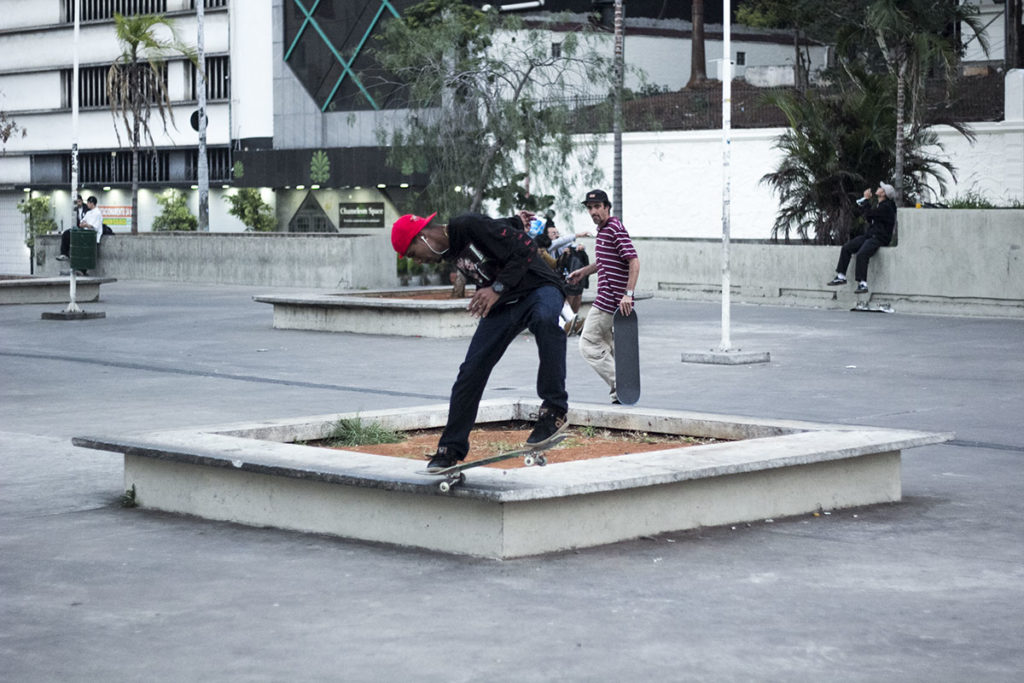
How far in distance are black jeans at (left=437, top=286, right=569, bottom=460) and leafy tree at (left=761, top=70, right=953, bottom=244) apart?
20.0 metres

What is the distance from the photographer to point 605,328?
12.6 meters

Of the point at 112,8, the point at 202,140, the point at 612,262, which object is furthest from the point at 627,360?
the point at 112,8

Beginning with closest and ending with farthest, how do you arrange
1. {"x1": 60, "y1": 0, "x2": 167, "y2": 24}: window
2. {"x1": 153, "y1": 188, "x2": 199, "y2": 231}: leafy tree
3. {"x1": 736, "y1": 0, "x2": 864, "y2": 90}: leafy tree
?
{"x1": 736, "y1": 0, "x2": 864, "y2": 90}: leafy tree < {"x1": 153, "y1": 188, "x2": 199, "y2": 231}: leafy tree < {"x1": 60, "y1": 0, "x2": 167, "y2": 24}: window

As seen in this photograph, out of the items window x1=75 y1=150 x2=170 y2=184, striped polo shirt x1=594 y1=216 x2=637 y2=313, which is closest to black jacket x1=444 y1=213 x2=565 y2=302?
striped polo shirt x1=594 y1=216 x2=637 y2=313

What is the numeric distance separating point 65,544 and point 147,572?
834 millimetres

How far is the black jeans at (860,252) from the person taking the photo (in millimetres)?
23906

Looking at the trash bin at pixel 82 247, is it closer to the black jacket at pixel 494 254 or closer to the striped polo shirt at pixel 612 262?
the striped polo shirt at pixel 612 262

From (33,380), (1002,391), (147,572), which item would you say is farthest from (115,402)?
(1002,391)

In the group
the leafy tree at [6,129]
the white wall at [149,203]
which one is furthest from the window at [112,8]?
the white wall at [149,203]

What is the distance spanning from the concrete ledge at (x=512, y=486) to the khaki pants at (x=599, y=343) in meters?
3.65

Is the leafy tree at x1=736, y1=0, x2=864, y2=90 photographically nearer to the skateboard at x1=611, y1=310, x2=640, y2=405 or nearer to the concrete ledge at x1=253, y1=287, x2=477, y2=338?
the concrete ledge at x1=253, y1=287, x2=477, y2=338

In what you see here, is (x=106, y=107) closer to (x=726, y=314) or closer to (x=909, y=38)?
(x=909, y=38)

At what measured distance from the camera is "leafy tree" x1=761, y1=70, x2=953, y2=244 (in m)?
26.9

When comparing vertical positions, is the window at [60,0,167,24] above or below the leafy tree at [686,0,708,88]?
above
